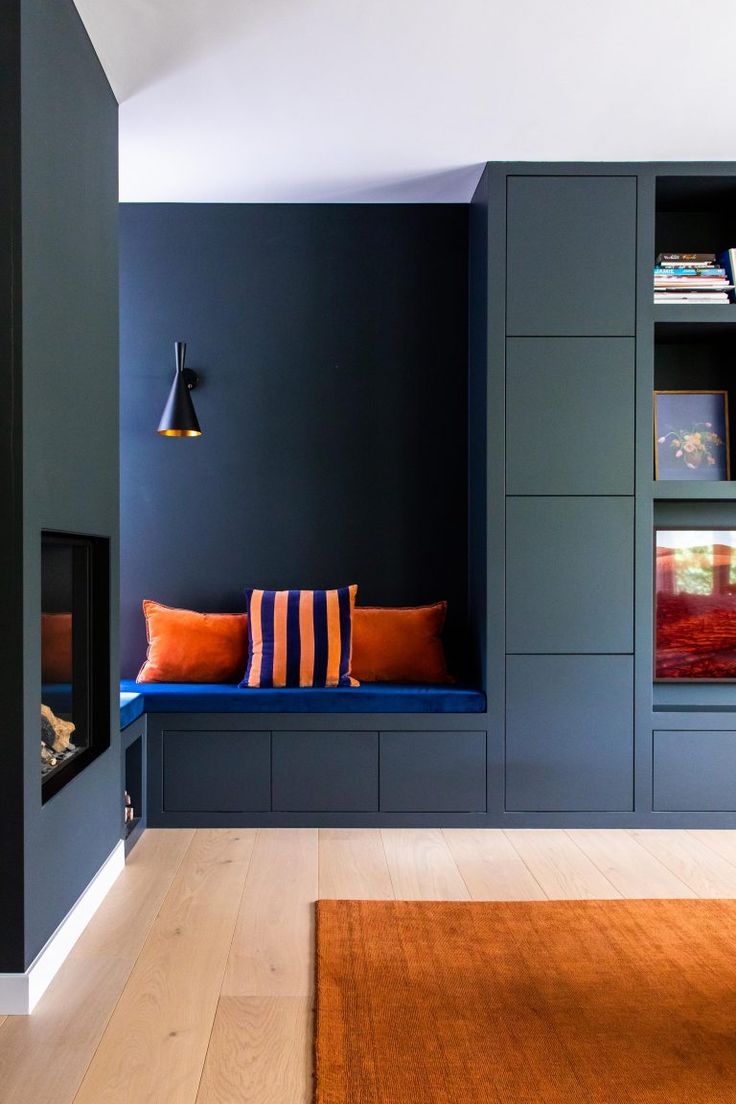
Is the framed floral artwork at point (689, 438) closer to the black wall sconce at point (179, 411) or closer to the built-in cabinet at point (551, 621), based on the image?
the built-in cabinet at point (551, 621)

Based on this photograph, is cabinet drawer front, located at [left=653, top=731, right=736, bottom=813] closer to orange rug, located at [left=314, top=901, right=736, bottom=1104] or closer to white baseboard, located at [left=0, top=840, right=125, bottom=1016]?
orange rug, located at [left=314, top=901, right=736, bottom=1104]

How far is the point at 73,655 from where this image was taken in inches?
125

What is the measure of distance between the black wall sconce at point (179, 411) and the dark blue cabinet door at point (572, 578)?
1.45m

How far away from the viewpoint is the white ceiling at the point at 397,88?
9.81ft

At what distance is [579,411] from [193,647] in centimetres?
193

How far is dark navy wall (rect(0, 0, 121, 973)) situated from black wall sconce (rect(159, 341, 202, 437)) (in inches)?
→ 36.7

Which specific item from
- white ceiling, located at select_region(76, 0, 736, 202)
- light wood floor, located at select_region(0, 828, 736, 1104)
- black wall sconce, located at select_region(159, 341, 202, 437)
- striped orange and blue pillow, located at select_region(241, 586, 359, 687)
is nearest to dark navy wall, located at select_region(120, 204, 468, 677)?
black wall sconce, located at select_region(159, 341, 202, 437)

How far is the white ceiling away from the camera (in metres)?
2.99

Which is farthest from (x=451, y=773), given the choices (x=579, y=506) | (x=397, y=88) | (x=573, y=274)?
(x=397, y=88)

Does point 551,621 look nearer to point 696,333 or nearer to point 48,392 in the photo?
point 696,333


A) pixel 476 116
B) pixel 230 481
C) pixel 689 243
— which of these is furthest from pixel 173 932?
pixel 689 243

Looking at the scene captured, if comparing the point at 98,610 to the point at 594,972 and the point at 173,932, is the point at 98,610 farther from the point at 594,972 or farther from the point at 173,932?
the point at 594,972

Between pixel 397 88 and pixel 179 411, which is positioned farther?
pixel 179 411

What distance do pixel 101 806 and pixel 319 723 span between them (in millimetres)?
1055
